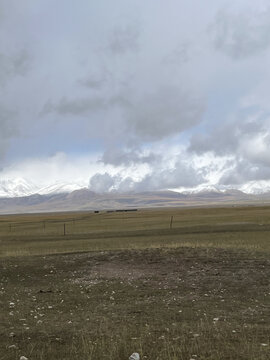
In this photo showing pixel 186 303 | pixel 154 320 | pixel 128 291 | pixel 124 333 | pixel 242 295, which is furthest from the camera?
pixel 128 291

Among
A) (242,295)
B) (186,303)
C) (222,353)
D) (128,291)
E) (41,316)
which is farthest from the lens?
(128,291)

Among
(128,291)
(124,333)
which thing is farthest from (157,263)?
(124,333)

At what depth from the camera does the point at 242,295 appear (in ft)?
47.7

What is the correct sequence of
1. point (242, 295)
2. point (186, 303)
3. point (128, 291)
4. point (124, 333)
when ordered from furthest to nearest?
point (128, 291) → point (242, 295) → point (186, 303) → point (124, 333)

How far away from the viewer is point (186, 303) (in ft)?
44.2

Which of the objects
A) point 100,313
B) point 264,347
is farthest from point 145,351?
point 100,313

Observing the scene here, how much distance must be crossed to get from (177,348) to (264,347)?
2.04 m

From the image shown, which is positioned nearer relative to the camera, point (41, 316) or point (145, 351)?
point (145, 351)

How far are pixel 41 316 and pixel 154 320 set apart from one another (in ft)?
13.2

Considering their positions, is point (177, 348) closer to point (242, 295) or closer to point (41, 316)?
point (41, 316)

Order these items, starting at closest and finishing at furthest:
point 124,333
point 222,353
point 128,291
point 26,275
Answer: point 222,353, point 124,333, point 128,291, point 26,275

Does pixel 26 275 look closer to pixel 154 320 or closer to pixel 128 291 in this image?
pixel 128 291

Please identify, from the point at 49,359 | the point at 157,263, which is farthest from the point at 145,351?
the point at 157,263

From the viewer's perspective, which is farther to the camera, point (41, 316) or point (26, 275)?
point (26, 275)
